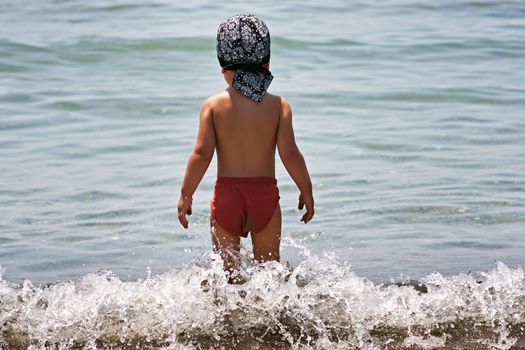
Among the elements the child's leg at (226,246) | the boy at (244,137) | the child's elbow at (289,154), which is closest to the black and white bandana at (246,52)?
the boy at (244,137)

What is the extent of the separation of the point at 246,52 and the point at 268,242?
33.8 inches

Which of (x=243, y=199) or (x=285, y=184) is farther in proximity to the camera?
(x=285, y=184)

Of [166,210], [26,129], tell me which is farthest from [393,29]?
[166,210]

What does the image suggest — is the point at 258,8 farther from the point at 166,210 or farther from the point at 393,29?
the point at 166,210

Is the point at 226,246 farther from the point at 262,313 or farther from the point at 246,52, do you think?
the point at 246,52

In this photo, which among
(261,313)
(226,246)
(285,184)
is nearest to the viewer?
(261,313)

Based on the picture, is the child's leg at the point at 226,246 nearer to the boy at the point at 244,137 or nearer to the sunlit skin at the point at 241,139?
the boy at the point at 244,137

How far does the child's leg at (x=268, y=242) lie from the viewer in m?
4.51

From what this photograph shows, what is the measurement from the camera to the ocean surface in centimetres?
433

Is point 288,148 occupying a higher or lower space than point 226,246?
higher

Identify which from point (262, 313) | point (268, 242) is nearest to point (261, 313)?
point (262, 313)

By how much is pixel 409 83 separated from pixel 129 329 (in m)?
7.00

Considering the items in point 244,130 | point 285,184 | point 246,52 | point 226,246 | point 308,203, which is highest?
point 246,52

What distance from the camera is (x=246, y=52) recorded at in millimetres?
4367
